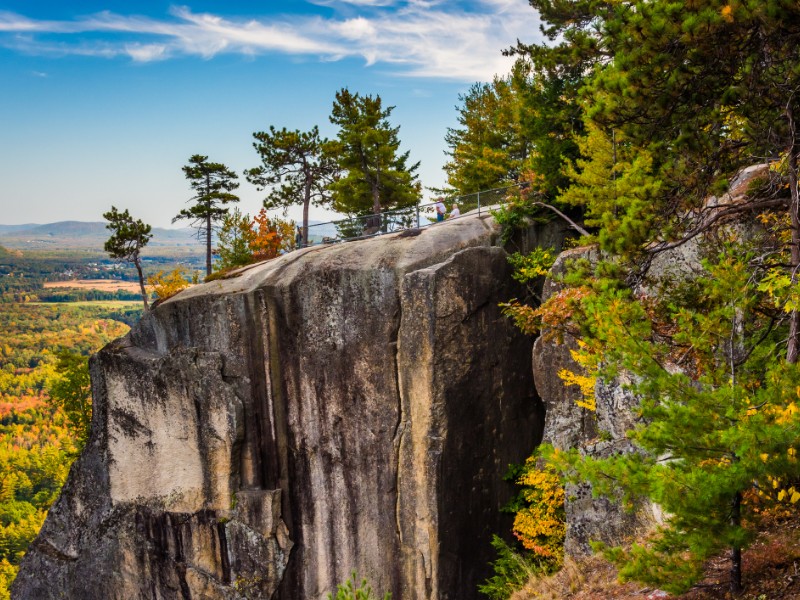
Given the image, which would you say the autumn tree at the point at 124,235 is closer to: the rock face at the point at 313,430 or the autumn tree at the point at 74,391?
the autumn tree at the point at 74,391

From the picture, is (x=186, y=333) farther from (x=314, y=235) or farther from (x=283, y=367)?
(x=314, y=235)

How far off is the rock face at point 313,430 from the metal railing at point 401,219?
1.45 m

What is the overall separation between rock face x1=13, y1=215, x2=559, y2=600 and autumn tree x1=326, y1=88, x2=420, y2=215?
9.60 metres

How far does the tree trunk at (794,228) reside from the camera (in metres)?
8.32

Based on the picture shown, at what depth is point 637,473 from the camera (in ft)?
22.6

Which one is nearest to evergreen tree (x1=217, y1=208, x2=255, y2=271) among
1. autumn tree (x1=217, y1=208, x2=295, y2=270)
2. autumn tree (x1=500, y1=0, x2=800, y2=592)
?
autumn tree (x1=217, y1=208, x2=295, y2=270)

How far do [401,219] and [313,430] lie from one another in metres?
7.94

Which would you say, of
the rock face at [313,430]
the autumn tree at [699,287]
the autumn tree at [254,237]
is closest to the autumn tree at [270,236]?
the autumn tree at [254,237]

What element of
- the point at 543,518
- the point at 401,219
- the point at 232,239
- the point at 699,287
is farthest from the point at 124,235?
the point at 699,287

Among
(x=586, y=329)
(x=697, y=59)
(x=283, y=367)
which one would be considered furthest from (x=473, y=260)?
(x=697, y=59)

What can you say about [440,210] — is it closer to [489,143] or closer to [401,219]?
[401,219]

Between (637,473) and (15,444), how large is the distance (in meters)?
137

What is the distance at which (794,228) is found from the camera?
8820mm

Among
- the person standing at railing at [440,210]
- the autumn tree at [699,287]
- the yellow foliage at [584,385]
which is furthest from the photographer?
the person standing at railing at [440,210]
